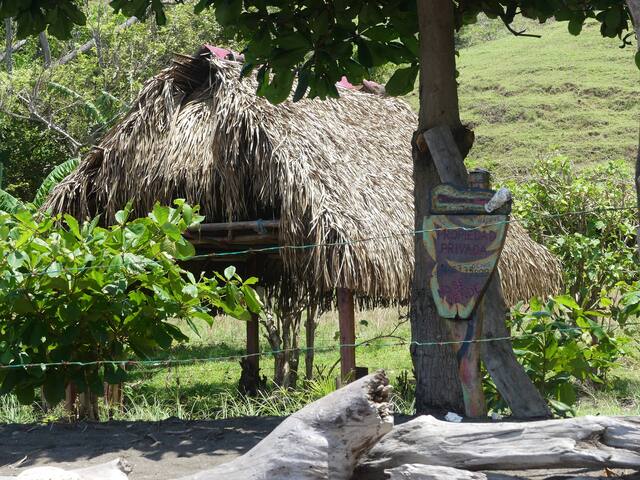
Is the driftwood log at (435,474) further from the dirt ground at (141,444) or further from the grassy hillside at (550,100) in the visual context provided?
the grassy hillside at (550,100)

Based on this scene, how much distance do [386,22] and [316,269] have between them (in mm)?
2757

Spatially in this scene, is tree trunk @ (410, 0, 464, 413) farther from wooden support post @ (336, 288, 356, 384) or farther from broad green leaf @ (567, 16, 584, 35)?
wooden support post @ (336, 288, 356, 384)

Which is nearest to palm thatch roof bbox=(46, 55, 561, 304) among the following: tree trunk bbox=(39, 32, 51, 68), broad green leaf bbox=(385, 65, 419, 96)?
broad green leaf bbox=(385, 65, 419, 96)

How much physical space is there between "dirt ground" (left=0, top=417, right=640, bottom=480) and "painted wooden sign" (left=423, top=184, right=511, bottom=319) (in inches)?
31.4

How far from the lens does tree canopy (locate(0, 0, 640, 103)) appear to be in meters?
4.84

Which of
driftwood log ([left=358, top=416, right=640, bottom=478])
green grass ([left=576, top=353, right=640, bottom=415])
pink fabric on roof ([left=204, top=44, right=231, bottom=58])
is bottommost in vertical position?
green grass ([left=576, top=353, right=640, bottom=415])

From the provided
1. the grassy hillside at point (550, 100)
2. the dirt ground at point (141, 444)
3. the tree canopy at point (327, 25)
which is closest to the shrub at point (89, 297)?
the dirt ground at point (141, 444)

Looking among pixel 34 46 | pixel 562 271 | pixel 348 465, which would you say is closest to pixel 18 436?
pixel 348 465

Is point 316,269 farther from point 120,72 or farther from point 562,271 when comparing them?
point 120,72

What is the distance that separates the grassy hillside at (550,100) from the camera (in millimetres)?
21953

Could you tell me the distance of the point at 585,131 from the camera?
23.0 metres

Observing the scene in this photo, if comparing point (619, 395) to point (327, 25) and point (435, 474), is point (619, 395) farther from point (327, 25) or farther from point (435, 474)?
point (435, 474)

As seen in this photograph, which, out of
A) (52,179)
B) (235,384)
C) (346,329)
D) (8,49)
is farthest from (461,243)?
(8,49)

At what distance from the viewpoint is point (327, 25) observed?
4.91 meters
